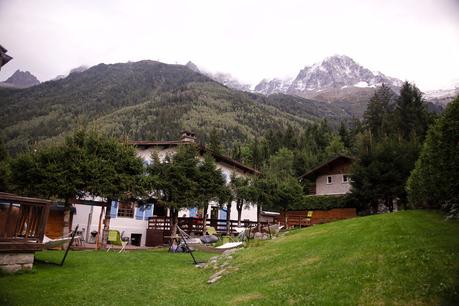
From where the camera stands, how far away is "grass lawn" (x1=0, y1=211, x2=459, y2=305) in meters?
8.20

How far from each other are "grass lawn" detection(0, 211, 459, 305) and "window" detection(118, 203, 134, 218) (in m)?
16.9

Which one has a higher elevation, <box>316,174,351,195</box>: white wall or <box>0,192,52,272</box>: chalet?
<box>316,174,351,195</box>: white wall

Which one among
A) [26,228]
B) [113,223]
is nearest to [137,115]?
[113,223]

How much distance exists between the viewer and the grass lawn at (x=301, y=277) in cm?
820

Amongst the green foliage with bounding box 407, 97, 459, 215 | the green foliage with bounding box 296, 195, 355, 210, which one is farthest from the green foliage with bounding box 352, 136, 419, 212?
the green foliage with bounding box 407, 97, 459, 215

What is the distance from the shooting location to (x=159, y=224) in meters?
32.2

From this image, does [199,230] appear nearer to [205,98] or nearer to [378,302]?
[378,302]

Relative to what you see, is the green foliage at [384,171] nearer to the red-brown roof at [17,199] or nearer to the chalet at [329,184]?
the chalet at [329,184]

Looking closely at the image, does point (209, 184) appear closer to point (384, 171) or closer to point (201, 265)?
point (201, 265)

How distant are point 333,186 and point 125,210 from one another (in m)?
24.9

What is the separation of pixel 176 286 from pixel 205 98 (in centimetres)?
18041

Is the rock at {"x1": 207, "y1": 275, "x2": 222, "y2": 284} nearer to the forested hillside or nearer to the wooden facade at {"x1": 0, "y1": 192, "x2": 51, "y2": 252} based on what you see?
the wooden facade at {"x1": 0, "y1": 192, "x2": 51, "y2": 252}

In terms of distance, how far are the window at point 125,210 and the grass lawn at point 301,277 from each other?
1691 cm

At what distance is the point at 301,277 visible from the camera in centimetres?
1034
